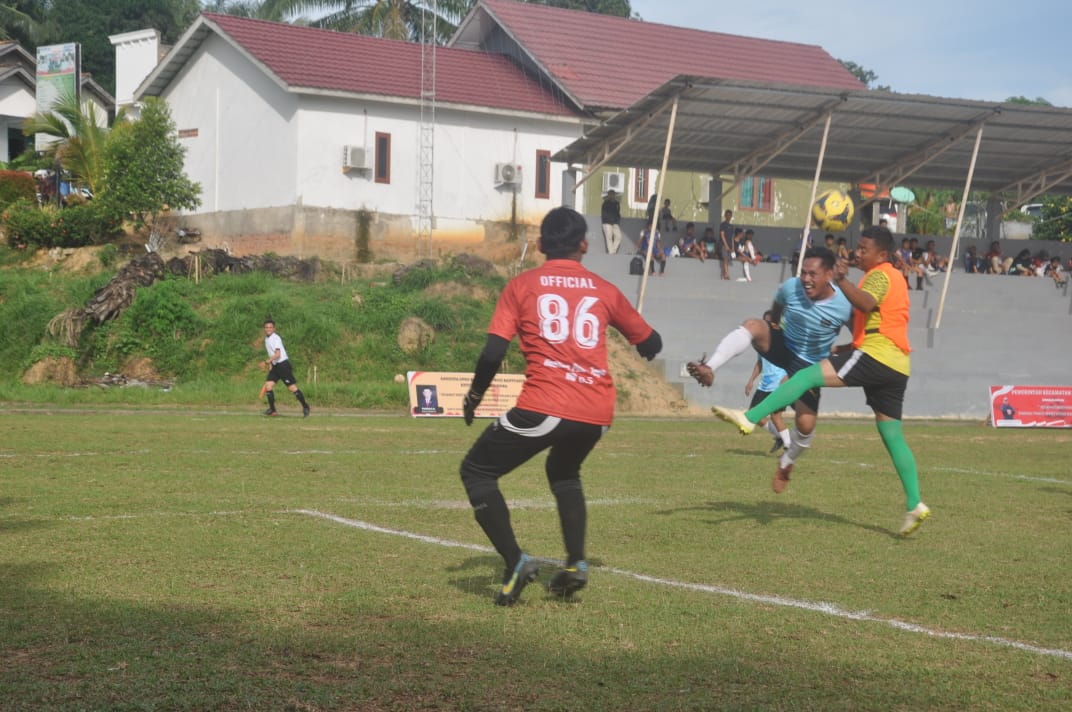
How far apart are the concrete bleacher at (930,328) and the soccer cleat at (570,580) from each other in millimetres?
24078

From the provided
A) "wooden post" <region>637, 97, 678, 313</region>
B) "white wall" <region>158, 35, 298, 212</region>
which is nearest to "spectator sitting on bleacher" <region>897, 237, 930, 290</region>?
"wooden post" <region>637, 97, 678, 313</region>

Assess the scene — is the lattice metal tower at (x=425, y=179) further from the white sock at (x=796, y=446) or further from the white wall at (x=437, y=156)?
the white sock at (x=796, y=446)

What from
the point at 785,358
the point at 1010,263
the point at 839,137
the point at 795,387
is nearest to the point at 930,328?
the point at 839,137

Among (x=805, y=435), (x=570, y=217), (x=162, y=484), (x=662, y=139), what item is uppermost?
(x=662, y=139)

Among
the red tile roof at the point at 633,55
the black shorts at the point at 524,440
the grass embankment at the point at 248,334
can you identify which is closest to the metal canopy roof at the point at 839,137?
the grass embankment at the point at 248,334

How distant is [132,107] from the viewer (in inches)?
1934

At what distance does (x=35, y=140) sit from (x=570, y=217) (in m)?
51.6

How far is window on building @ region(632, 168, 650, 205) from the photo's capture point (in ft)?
150

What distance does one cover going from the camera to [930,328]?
3400 cm

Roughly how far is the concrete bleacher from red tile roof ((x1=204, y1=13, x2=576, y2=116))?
9397mm

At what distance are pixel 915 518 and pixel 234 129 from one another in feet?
115

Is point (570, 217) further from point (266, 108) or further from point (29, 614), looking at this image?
point (266, 108)

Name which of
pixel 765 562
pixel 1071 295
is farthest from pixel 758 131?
pixel 765 562

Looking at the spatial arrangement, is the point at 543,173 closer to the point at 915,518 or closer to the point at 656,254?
the point at 656,254
